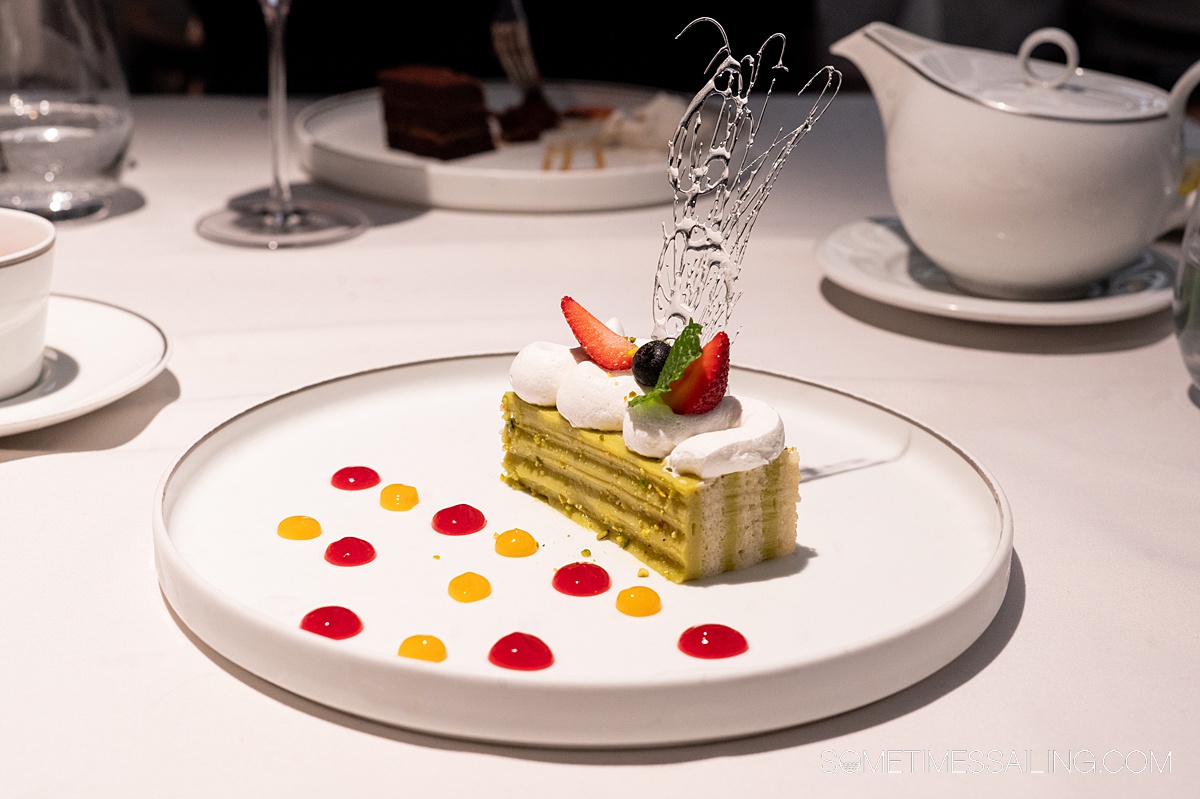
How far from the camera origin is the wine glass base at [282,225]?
2.07 meters

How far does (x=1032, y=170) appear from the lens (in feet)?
5.32

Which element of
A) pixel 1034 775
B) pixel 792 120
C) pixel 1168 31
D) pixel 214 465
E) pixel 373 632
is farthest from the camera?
pixel 1168 31

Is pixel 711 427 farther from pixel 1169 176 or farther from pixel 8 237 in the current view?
pixel 1169 176

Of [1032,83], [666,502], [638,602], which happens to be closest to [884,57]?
[1032,83]

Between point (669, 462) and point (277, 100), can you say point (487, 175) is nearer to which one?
point (277, 100)

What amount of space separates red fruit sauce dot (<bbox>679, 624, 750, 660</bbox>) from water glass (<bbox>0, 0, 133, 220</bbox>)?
1524 millimetres

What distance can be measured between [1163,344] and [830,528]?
0.84 m

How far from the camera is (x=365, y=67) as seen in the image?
173 inches

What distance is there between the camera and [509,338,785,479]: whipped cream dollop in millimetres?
1074

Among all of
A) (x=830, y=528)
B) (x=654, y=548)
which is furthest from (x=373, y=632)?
(x=830, y=528)

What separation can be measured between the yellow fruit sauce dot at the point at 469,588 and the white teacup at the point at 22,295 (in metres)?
0.59

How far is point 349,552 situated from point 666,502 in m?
0.28

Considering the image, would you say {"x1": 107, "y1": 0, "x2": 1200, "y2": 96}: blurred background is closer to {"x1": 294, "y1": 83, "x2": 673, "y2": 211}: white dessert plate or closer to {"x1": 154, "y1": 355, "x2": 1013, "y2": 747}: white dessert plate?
{"x1": 294, "y1": 83, "x2": 673, "y2": 211}: white dessert plate

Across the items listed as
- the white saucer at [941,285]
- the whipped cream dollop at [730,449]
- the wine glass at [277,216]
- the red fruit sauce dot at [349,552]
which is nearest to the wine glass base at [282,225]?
the wine glass at [277,216]
